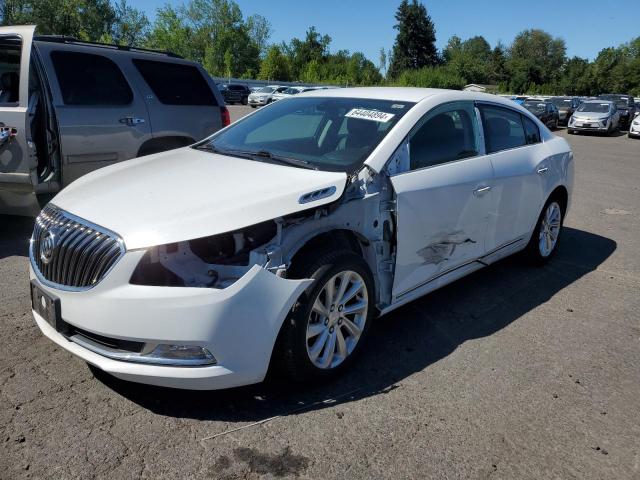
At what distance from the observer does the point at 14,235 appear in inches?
233

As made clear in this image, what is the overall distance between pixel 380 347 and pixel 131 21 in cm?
8963

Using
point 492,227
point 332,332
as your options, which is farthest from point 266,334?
point 492,227

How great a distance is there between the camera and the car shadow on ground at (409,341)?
298 cm

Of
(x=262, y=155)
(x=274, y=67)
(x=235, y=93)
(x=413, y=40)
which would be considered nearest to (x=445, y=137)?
(x=262, y=155)

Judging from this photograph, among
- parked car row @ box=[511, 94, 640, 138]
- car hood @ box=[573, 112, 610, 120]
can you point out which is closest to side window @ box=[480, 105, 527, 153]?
Result: parked car row @ box=[511, 94, 640, 138]

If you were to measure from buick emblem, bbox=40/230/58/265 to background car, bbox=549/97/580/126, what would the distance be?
106ft

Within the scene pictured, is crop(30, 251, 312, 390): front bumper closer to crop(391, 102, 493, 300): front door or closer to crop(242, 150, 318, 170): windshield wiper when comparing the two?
crop(242, 150, 318, 170): windshield wiper

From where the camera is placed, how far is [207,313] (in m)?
2.59

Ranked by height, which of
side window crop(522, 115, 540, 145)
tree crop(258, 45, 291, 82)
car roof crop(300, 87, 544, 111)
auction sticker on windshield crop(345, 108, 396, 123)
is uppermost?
tree crop(258, 45, 291, 82)

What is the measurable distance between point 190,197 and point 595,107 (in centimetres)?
2802

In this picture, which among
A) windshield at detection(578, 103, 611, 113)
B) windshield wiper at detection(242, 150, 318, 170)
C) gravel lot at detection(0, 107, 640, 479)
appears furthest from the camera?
windshield at detection(578, 103, 611, 113)

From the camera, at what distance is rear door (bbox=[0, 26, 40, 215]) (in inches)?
193

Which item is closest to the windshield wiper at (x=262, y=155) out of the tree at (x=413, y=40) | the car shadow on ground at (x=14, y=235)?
the car shadow on ground at (x=14, y=235)

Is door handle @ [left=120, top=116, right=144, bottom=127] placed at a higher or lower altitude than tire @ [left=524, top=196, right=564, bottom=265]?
higher
